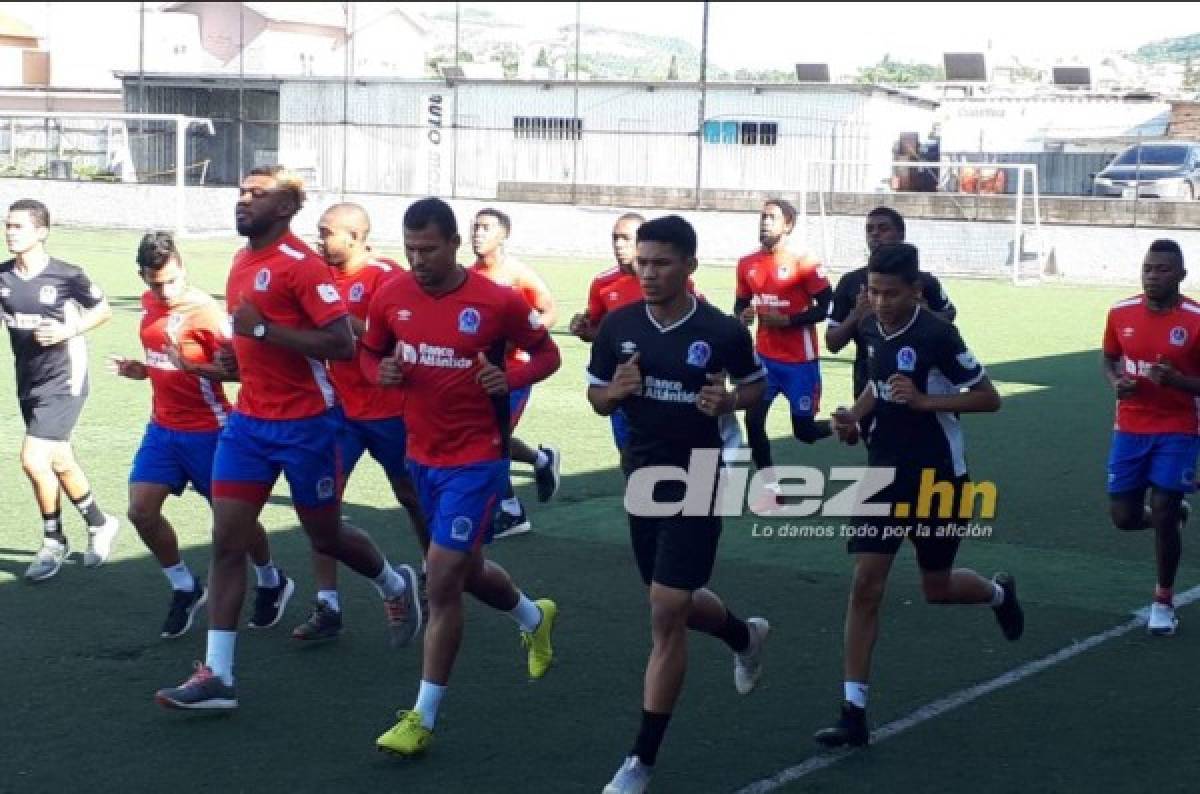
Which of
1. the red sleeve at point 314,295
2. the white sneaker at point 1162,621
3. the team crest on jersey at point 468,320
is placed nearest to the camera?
the team crest on jersey at point 468,320

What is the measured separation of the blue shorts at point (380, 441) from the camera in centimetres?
882

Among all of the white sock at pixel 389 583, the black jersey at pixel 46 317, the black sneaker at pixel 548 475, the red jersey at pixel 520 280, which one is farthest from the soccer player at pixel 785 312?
the black jersey at pixel 46 317

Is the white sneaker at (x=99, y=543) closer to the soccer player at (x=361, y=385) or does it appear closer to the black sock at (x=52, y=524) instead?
the black sock at (x=52, y=524)

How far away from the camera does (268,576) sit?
27.3 feet

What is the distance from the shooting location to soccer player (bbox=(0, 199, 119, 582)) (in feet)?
31.3

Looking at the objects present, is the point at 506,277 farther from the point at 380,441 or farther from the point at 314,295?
the point at 314,295

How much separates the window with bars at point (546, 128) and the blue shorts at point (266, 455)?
128 ft

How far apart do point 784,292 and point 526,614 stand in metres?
5.31

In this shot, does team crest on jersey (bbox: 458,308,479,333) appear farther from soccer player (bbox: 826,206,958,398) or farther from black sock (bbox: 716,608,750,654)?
soccer player (bbox: 826,206,958,398)

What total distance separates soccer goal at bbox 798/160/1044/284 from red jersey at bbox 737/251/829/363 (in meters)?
22.3

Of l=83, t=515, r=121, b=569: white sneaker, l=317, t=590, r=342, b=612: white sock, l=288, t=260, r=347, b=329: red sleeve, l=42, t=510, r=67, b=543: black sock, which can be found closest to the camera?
l=288, t=260, r=347, b=329: red sleeve

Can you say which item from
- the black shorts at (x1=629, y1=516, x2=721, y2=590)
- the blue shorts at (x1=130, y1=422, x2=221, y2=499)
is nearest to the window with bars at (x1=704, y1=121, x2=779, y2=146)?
the blue shorts at (x1=130, y1=422, x2=221, y2=499)

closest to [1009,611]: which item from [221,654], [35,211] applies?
[221,654]

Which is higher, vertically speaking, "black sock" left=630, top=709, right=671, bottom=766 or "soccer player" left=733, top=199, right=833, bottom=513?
"soccer player" left=733, top=199, right=833, bottom=513
